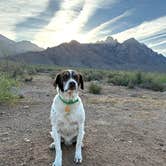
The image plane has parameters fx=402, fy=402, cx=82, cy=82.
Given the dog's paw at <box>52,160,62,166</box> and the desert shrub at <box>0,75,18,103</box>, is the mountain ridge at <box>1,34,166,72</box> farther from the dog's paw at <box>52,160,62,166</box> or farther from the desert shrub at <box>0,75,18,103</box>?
the dog's paw at <box>52,160,62,166</box>

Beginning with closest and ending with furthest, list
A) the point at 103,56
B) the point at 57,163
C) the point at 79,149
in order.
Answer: the point at 57,163
the point at 79,149
the point at 103,56

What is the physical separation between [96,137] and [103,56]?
113 m

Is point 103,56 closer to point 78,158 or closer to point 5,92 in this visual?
point 5,92

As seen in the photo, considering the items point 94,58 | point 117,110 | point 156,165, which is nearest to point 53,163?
point 156,165

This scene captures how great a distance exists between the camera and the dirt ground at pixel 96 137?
7.35 meters

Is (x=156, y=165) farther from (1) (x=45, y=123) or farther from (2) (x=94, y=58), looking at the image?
(2) (x=94, y=58)

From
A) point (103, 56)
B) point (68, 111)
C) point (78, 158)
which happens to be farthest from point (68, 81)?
point (103, 56)

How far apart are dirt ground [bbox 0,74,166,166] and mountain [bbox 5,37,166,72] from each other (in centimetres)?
8437

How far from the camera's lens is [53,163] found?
6.79m

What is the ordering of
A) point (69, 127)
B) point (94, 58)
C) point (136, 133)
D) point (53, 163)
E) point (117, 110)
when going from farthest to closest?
1. point (94, 58)
2. point (117, 110)
3. point (136, 133)
4. point (69, 127)
5. point (53, 163)

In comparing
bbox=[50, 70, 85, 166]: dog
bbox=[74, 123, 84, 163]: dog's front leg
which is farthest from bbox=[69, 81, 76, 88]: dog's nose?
bbox=[74, 123, 84, 163]: dog's front leg

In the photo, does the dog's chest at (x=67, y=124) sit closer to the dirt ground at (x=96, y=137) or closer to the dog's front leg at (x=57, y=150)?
the dog's front leg at (x=57, y=150)

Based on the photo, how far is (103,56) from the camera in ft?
399

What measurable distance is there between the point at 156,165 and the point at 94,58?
109 meters
